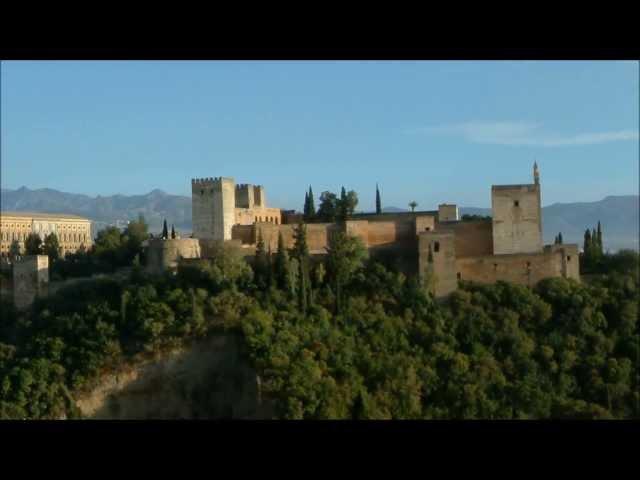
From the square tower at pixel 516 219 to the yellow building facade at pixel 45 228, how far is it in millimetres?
10915

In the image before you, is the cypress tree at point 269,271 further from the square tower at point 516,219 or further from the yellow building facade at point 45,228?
the yellow building facade at point 45,228

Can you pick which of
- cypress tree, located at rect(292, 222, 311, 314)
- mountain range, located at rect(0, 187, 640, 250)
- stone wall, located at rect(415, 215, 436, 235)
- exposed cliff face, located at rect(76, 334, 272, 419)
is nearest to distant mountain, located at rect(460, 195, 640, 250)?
mountain range, located at rect(0, 187, 640, 250)

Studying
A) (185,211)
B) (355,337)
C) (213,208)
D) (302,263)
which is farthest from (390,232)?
(185,211)

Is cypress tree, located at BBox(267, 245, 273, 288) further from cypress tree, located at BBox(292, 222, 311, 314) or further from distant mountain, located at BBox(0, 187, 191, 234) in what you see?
distant mountain, located at BBox(0, 187, 191, 234)

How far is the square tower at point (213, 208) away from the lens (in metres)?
16.3

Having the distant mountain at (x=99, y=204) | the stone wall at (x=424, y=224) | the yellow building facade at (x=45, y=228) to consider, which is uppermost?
the distant mountain at (x=99, y=204)

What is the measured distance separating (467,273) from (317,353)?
266cm

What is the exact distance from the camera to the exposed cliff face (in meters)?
13.9

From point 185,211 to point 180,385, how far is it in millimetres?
11342

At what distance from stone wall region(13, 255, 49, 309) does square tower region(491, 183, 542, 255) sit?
6527 millimetres

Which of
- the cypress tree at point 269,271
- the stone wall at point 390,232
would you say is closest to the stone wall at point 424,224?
the stone wall at point 390,232
